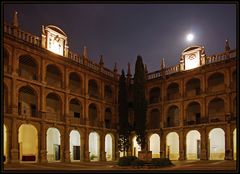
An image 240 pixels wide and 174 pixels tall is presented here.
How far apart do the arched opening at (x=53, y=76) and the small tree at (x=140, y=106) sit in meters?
12.2

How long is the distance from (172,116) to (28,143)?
19760 millimetres

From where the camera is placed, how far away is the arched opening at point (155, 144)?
4445 cm

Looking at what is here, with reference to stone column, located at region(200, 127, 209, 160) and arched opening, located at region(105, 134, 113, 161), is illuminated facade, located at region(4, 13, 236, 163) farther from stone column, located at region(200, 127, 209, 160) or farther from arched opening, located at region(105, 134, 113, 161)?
stone column, located at region(200, 127, 209, 160)

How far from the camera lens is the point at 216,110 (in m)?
39.5

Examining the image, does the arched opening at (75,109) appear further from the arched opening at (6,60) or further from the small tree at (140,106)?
the small tree at (140,106)

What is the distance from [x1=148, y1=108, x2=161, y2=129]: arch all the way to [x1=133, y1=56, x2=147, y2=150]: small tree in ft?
58.0

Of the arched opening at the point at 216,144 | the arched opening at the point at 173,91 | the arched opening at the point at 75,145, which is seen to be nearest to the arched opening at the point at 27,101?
the arched opening at the point at 75,145

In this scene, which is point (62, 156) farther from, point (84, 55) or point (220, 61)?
point (220, 61)

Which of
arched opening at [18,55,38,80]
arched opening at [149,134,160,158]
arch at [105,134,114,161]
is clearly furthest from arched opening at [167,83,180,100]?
arched opening at [18,55,38,80]

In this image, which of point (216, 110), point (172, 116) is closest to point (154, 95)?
point (172, 116)

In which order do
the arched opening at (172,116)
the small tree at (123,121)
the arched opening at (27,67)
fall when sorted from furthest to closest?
the arched opening at (172,116) → the arched opening at (27,67) → the small tree at (123,121)

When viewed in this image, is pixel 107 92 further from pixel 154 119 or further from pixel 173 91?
pixel 173 91

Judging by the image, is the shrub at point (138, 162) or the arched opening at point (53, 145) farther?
the arched opening at point (53, 145)

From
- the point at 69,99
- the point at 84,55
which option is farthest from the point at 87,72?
the point at 69,99
